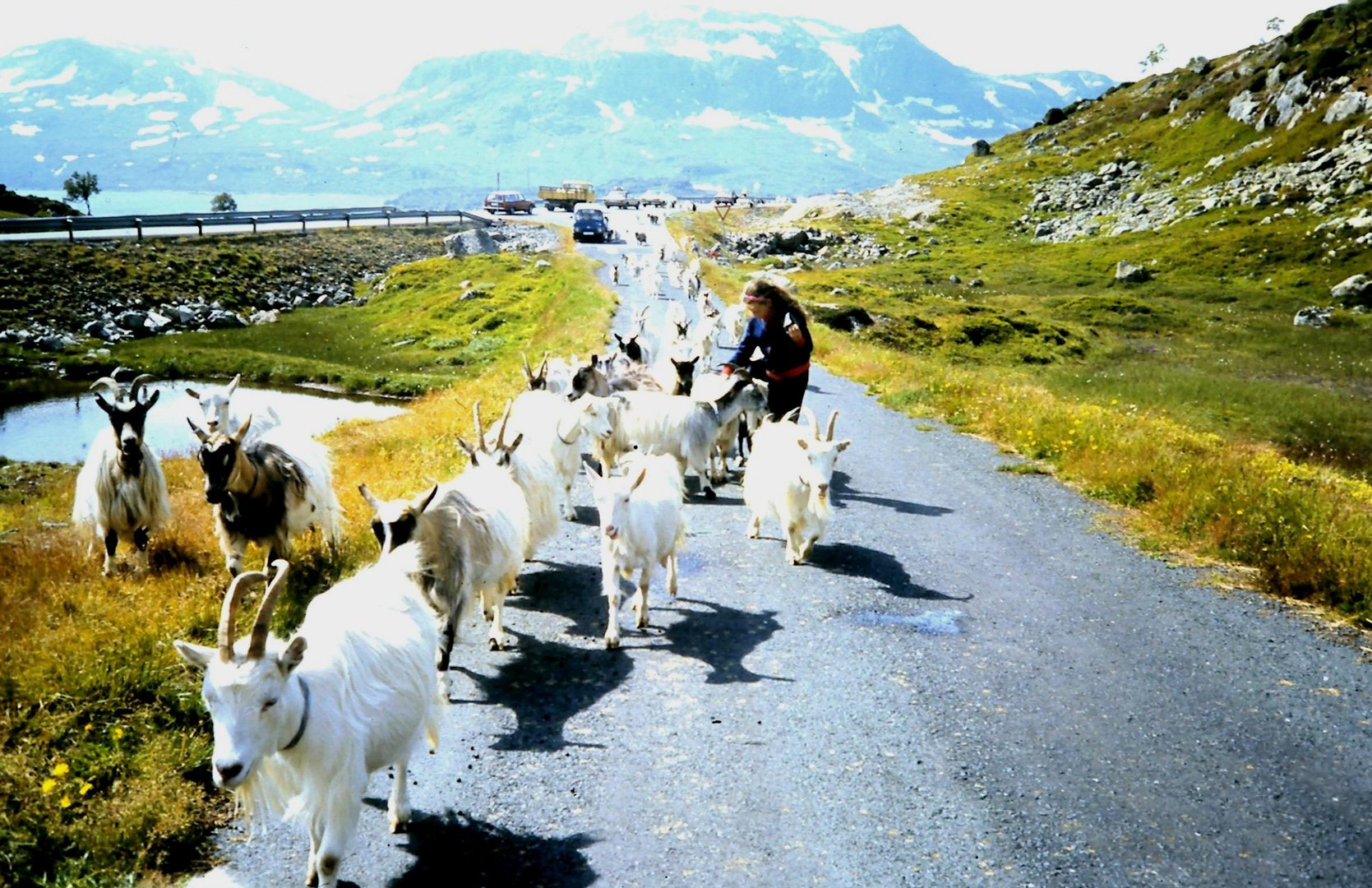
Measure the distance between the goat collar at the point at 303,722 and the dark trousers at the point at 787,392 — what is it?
8.78m

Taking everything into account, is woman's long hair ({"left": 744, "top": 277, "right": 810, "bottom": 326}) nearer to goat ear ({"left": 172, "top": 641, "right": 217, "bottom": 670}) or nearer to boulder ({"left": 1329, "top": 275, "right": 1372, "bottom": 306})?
goat ear ({"left": 172, "top": 641, "right": 217, "bottom": 670})

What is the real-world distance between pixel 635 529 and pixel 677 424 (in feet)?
16.0

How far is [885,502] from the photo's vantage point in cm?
1435

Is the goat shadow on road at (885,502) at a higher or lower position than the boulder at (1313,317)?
lower

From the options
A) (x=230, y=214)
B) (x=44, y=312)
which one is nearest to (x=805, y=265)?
(x=230, y=214)

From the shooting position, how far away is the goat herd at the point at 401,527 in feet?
17.2

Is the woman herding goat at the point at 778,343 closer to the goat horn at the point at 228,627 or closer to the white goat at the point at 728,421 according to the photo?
the white goat at the point at 728,421

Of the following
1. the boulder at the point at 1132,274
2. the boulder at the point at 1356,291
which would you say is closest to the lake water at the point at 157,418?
the boulder at the point at 1356,291

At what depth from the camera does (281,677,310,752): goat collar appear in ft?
17.1

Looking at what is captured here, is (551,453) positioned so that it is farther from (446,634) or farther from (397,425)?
(397,425)

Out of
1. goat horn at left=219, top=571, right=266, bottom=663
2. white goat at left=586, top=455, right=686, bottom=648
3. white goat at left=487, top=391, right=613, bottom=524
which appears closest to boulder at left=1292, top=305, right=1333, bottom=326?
white goat at left=487, top=391, right=613, bottom=524

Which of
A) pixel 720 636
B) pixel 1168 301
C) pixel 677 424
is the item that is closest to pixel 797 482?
pixel 720 636

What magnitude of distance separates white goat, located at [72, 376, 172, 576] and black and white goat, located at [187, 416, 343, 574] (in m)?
0.99

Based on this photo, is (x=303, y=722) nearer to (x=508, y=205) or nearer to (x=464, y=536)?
(x=464, y=536)
